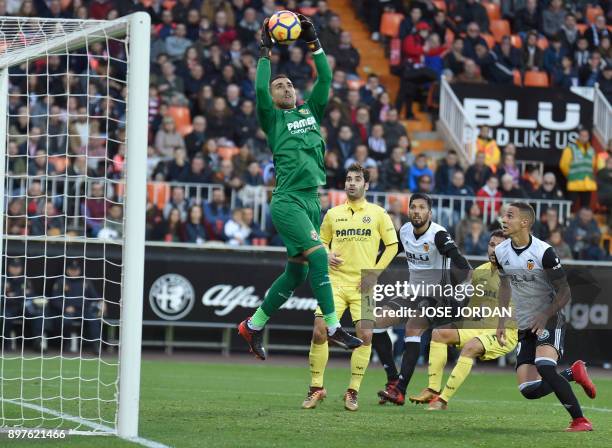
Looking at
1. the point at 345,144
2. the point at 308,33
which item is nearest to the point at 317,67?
the point at 308,33

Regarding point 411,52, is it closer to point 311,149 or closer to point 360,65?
point 360,65

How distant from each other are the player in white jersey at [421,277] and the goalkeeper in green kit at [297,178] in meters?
2.09

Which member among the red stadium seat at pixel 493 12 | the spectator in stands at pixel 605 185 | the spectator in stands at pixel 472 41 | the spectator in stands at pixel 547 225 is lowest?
the spectator in stands at pixel 547 225

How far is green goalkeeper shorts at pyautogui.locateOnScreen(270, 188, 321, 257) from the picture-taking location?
30.7ft

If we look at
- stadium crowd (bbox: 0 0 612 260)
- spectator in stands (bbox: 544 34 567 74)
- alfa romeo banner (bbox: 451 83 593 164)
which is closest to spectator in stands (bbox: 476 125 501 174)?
stadium crowd (bbox: 0 0 612 260)

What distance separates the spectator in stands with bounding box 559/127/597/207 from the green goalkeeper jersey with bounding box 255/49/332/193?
13189mm

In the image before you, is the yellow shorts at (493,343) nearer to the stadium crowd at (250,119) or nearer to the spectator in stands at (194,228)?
the stadium crowd at (250,119)

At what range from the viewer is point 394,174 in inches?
800

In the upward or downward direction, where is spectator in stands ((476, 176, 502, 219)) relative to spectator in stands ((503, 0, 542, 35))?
downward

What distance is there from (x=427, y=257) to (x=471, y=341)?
107 centimetres

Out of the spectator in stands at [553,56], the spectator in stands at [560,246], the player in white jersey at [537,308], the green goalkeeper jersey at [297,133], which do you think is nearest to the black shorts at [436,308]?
the player in white jersey at [537,308]

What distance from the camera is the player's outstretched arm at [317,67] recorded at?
30.6 feet

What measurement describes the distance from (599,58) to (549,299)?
16.8 m

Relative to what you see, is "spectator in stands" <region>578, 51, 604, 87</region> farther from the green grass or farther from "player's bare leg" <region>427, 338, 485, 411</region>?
"player's bare leg" <region>427, 338, 485, 411</region>
